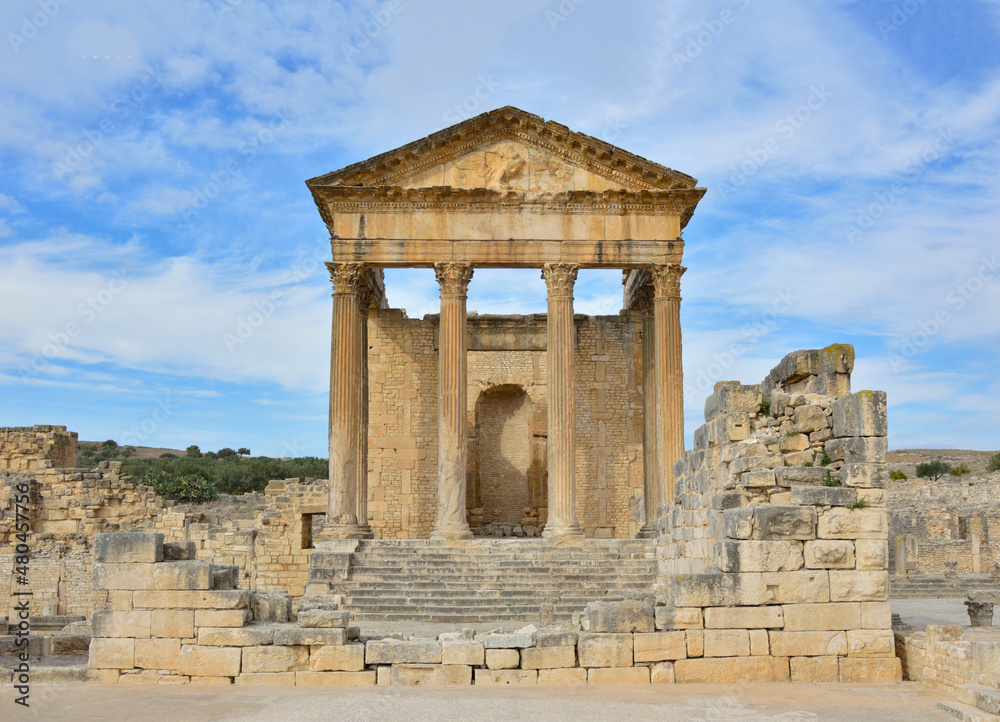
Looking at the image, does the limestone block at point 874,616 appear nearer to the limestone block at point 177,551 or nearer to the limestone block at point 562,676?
the limestone block at point 562,676

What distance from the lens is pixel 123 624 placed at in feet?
32.8

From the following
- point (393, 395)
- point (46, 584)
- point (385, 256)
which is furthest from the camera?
point (393, 395)

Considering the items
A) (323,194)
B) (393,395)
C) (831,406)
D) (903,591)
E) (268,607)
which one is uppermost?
(323,194)

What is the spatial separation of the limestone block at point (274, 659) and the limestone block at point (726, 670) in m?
4.13

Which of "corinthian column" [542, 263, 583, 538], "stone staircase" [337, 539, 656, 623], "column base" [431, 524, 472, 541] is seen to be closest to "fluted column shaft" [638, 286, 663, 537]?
"corinthian column" [542, 263, 583, 538]

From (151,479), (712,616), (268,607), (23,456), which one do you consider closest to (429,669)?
(268,607)

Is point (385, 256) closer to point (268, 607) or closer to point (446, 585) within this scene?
point (446, 585)

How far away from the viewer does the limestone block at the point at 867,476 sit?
999cm

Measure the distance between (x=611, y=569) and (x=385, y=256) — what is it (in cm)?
926

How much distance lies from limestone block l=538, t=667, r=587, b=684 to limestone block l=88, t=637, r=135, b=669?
452 centimetres

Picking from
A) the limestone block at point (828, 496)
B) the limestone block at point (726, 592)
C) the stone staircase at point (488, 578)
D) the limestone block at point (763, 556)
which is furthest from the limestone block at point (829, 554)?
the stone staircase at point (488, 578)

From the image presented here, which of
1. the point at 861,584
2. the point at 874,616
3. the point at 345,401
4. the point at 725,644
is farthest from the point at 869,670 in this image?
the point at 345,401

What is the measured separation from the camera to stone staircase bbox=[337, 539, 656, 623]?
1719 centimetres

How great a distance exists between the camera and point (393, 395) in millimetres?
26719
